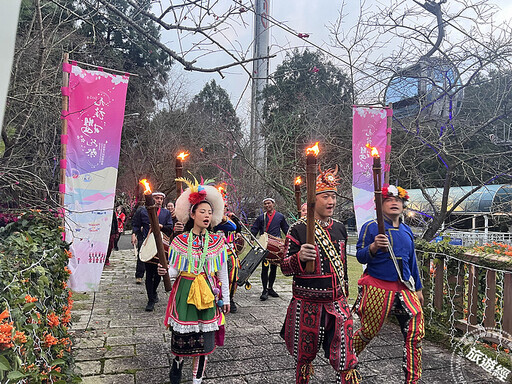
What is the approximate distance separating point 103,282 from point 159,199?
2977 mm

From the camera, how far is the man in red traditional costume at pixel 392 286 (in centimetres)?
337

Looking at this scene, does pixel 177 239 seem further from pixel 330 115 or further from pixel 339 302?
pixel 330 115

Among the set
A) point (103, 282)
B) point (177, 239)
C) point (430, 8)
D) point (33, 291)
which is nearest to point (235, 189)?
point (103, 282)

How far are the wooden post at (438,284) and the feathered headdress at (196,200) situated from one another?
10.3ft

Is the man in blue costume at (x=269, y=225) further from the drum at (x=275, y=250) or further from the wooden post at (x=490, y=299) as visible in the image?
the wooden post at (x=490, y=299)

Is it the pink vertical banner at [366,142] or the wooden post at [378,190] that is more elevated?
the pink vertical banner at [366,142]

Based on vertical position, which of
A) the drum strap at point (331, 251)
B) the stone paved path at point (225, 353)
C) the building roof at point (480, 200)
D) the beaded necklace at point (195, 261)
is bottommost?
the stone paved path at point (225, 353)

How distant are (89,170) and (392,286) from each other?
3.86 meters

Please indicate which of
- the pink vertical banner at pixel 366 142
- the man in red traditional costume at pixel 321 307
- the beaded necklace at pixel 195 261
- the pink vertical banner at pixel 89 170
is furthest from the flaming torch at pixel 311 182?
the pink vertical banner at pixel 366 142

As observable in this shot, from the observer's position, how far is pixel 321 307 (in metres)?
3.15

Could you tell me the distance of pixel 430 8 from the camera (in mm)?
5191

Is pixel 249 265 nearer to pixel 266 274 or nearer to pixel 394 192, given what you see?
pixel 266 274

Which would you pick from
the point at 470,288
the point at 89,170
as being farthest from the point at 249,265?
the point at 470,288

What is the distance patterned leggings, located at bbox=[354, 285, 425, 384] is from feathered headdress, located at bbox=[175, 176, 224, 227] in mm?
1629
